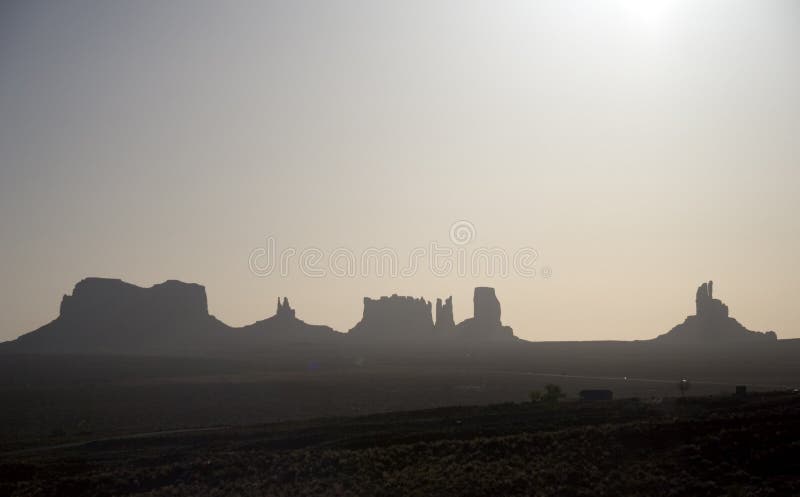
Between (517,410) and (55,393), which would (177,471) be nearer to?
(517,410)

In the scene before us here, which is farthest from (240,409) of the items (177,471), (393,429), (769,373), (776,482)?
(769,373)

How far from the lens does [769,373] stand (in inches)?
4178

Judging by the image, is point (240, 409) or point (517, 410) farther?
point (240, 409)

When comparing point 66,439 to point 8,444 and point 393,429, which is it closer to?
point 8,444

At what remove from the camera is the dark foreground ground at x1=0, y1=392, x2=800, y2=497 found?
29156 mm

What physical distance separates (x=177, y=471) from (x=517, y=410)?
1010 inches

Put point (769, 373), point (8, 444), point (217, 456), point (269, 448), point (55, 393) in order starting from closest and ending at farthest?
point (217, 456), point (269, 448), point (8, 444), point (55, 393), point (769, 373)

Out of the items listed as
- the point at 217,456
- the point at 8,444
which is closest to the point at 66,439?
the point at 8,444

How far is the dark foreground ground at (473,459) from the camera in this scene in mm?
29156

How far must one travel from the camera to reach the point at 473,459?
34.7m

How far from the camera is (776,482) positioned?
26.7m

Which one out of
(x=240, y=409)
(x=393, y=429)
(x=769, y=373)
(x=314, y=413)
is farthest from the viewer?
(x=769, y=373)

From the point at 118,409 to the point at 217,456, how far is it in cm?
4109

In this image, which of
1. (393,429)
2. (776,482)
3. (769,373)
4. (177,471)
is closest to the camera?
(776,482)
